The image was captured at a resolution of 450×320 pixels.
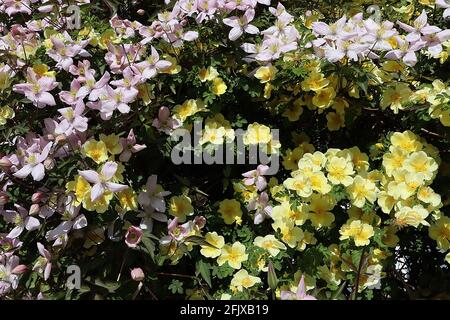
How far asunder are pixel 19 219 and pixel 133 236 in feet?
1.28

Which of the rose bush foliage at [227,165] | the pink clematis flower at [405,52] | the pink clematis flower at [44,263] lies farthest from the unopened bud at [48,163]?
the pink clematis flower at [405,52]

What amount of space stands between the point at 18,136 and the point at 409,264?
50.6 inches

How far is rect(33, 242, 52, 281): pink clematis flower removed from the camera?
1.65m

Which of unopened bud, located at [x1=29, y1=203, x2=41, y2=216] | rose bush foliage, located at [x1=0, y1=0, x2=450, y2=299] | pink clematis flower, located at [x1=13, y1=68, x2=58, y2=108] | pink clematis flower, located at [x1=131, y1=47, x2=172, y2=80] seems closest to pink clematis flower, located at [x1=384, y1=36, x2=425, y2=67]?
rose bush foliage, located at [x1=0, y1=0, x2=450, y2=299]

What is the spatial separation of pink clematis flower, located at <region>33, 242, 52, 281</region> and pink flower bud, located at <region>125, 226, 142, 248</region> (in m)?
0.24

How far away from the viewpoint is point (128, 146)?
5.51ft

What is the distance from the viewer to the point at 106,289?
1.64 meters

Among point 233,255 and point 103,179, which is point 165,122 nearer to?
point 103,179

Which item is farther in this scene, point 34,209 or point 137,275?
point 34,209

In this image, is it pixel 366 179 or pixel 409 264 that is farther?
pixel 409 264

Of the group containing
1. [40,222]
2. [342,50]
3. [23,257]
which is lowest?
[23,257]

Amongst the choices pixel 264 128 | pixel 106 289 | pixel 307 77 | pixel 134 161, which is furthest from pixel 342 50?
pixel 106 289

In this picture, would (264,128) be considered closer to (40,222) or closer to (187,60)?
(187,60)

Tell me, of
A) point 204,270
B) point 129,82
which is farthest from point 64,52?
point 204,270
